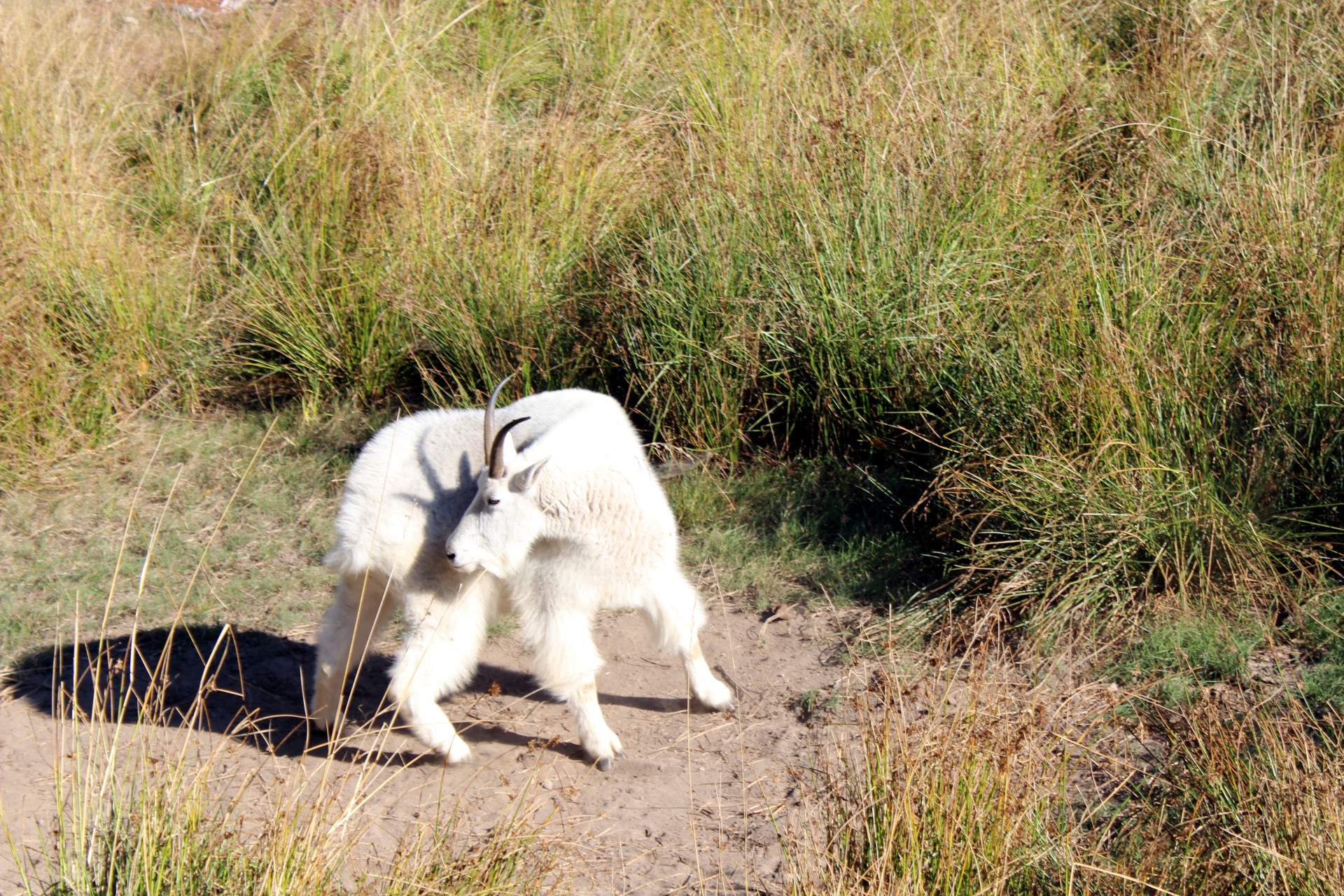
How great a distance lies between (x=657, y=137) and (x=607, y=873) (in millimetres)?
4622

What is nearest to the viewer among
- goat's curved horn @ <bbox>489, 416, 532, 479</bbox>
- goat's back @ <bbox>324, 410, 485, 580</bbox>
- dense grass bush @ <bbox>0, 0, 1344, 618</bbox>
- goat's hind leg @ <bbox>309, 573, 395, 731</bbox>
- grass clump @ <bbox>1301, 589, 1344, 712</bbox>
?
goat's curved horn @ <bbox>489, 416, 532, 479</bbox>

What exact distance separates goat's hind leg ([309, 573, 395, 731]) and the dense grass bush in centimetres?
190

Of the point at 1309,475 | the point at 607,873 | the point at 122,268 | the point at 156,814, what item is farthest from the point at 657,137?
the point at 156,814

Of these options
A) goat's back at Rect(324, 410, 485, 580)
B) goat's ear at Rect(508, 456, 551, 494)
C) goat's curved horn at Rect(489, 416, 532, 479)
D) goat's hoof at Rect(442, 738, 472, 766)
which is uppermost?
goat's curved horn at Rect(489, 416, 532, 479)

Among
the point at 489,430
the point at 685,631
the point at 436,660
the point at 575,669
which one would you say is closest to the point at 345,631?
the point at 436,660

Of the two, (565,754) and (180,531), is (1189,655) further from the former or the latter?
(180,531)

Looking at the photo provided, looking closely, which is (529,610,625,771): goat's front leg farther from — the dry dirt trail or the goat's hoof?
the goat's hoof

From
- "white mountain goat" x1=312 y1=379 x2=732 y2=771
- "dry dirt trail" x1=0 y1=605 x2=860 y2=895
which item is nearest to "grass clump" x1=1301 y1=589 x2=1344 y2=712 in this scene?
"dry dirt trail" x1=0 y1=605 x2=860 y2=895

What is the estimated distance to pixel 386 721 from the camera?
421 cm

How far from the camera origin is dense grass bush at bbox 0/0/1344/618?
4.47m

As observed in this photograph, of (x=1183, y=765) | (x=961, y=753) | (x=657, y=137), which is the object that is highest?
(x=657, y=137)

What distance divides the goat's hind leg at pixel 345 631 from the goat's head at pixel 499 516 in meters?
0.39

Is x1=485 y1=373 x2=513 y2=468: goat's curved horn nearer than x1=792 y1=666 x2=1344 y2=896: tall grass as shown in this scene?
No

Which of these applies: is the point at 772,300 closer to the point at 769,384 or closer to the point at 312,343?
the point at 769,384
